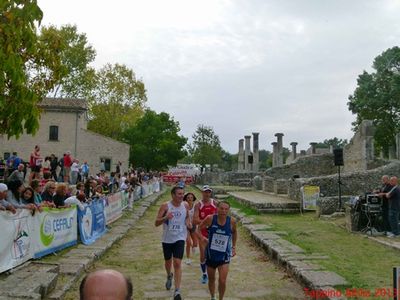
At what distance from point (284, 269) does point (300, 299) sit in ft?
6.82

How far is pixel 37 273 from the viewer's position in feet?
24.8

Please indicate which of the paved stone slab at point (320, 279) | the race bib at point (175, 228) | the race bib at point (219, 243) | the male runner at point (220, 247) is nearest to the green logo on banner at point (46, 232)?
the race bib at point (175, 228)

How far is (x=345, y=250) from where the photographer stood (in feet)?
35.4

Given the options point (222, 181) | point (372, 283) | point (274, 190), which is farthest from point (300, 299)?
point (222, 181)

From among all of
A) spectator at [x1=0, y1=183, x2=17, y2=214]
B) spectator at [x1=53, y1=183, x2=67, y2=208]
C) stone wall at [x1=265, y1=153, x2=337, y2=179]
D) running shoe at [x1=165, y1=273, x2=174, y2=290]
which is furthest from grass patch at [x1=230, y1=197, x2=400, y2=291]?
stone wall at [x1=265, y1=153, x2=337, y2=179]

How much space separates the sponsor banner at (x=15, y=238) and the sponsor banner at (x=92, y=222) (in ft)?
10.3

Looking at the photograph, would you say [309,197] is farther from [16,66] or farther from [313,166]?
[16,66]

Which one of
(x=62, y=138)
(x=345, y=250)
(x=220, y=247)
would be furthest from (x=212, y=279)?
(x=62, y=138)

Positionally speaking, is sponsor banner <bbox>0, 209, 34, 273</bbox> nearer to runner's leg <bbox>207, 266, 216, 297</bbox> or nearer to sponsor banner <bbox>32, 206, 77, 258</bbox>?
sponsor banner <bbox>32, 206, 77, 258</bbox>

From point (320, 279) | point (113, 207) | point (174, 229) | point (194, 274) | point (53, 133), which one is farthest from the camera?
point (53, 133)

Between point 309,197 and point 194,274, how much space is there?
11070mm

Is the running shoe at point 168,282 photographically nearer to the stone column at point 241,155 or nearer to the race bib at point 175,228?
the race bib at point 175,228

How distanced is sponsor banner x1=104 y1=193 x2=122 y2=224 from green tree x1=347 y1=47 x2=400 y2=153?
120ft

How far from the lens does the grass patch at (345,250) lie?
793 centimetres
